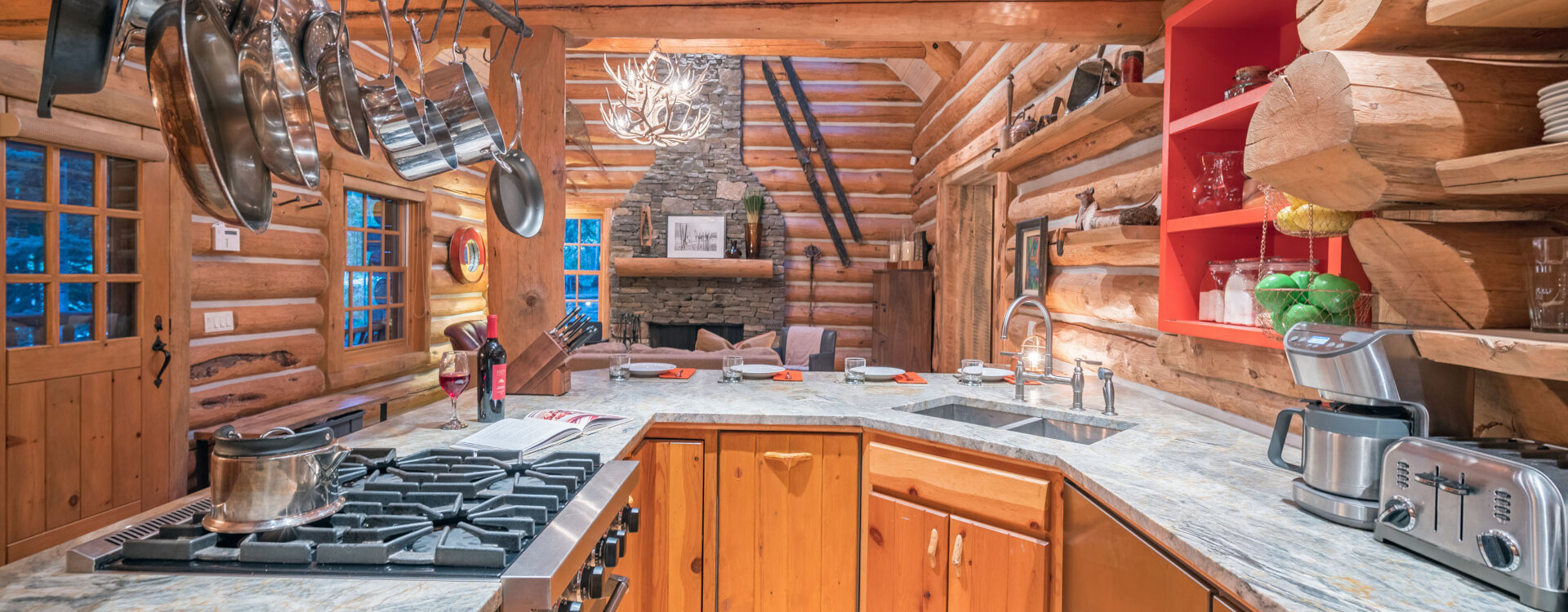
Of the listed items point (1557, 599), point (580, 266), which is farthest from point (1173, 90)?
point (580, 266)

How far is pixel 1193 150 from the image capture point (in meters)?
2.14

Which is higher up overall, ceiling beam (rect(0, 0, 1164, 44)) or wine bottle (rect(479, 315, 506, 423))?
ceiling beam (rect(0, 0, 1164, 44))

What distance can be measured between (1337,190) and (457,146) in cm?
202

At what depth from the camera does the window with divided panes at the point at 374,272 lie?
5.13m

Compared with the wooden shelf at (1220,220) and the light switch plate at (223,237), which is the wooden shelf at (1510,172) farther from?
the light switch plate at (223,237)

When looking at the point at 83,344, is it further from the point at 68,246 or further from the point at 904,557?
the point at 904,557

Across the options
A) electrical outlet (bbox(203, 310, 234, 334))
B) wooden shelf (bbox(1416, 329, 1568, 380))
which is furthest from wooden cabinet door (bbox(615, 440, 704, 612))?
electrical outlet (bbox(203, 310, 234, 334))

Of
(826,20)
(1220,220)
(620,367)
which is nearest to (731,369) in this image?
(620,367)

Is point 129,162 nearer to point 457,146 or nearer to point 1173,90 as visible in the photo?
point 457,146

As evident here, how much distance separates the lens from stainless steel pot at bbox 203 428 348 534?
1115mm

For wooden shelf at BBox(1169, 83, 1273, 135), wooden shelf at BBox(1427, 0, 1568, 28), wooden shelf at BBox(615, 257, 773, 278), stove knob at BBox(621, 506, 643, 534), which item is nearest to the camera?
wooden shelf at BBox(1427, 0, 1568, 28)

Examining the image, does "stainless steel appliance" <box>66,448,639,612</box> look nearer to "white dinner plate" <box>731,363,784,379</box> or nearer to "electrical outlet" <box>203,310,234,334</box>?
"white dinner plate" <box>731,363,784,379</box>

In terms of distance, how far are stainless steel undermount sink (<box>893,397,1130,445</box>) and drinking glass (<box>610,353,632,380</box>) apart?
1.23 m

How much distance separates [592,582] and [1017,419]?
1682 millimetres
